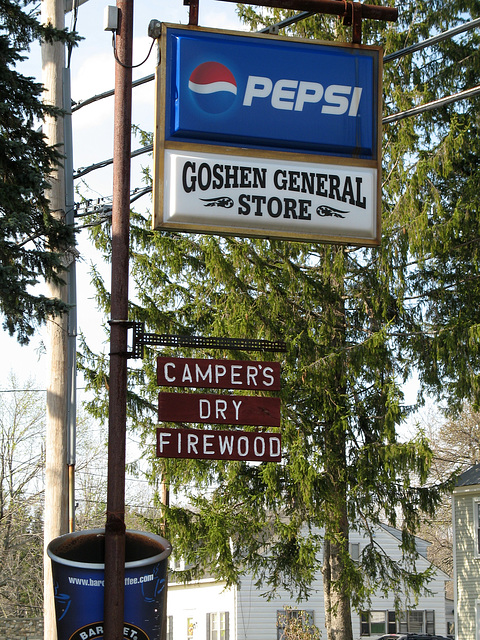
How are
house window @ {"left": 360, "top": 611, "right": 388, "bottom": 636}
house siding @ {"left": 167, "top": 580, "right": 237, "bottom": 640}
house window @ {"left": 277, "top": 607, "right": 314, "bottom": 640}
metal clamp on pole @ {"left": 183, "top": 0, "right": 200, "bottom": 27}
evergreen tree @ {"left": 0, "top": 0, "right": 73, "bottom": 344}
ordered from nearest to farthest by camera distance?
metal clamp on pole @ {"left": 183, "top": 0, "right": 200, "bottom": 27} < evergreen tree @ {"left": 0, "top": 0, "right": 73, "bottom": 344} < house window @ {"left": 277, "top": 607, "right": 314, "bottom": 640} < house siding @ {"left": 167, "top": 580, "right": 237, "bottom": 640} < house window @ {"left": 360, "top": 611, "right": 388, "bottom": 636}

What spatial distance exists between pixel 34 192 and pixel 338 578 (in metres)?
11.2

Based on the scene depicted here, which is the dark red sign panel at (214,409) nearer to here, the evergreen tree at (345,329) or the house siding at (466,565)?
the evergreen tree at (345,329)

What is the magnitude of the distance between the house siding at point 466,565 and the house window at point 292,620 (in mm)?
4300

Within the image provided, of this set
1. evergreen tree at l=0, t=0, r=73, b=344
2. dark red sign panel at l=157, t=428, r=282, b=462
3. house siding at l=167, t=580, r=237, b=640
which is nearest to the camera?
dark red sign panel at l=157, t=428, r=282, b=462

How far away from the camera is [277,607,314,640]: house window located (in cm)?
2653

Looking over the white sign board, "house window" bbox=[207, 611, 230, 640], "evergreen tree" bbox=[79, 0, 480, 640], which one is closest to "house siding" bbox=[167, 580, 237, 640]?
"house window" bbox=[207, 611, 230, 640]

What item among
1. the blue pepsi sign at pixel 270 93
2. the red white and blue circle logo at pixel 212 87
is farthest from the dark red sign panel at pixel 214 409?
the red white and blue circle logo at pixel 212 87

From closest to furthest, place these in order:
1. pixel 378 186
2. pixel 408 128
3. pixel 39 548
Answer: pixel 378 186 → pixel 408 128 → pixel 39 548

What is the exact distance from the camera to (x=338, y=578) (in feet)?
57.9

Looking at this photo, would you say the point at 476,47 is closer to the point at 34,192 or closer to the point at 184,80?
the point at 34,192

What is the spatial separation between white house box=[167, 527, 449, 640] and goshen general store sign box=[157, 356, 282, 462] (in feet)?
84.1

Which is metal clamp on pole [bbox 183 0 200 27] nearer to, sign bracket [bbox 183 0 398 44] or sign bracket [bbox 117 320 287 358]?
sign bracket [bbox 183 0 398 44]

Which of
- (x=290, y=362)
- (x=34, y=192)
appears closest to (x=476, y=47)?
(x=290, y=362)

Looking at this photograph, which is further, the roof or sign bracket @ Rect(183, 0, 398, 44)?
the roof
